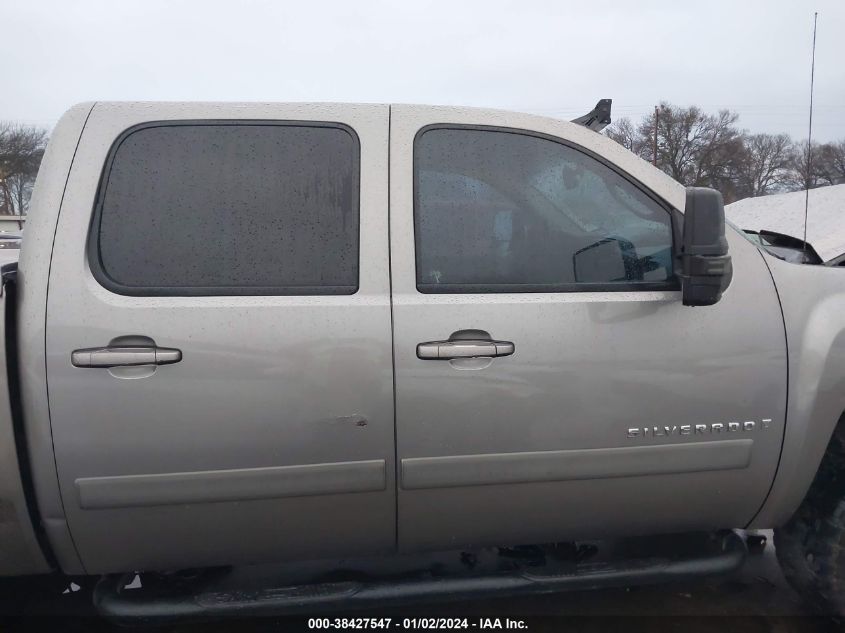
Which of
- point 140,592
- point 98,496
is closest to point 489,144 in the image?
point 98,496

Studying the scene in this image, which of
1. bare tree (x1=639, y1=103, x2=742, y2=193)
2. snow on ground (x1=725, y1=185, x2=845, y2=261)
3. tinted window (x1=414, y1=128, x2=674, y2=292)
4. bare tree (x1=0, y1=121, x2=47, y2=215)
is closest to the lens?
tinted window (x1=414, y1=128, x2=674, y2=292)

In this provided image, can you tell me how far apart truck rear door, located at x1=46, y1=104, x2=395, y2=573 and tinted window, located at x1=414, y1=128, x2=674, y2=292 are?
213 mm

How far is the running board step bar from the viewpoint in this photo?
2.12m

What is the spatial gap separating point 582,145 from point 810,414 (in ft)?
4.22

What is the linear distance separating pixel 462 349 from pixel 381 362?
0.90ft

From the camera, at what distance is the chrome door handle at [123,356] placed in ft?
6.33

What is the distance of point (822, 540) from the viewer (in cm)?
242

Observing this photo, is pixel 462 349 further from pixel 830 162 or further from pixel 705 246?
pixel 830 162

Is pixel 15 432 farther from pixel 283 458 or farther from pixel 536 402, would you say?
pixel 536 402

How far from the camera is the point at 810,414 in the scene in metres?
2.28

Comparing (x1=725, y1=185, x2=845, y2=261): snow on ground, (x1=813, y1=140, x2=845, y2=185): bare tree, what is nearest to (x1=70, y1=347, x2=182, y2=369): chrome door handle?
(x1=725, y1=185, x2=845, y2=261): snow on ground

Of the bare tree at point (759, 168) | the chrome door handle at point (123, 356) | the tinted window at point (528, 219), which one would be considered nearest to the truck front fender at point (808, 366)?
the tinted window at point (528, 219)

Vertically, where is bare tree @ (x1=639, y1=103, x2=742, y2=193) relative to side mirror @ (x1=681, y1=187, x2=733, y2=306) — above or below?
above

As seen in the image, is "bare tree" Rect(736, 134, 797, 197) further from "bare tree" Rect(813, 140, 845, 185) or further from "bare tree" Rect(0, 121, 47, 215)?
"bare tree" Rect(0, 121, 47, 215)
